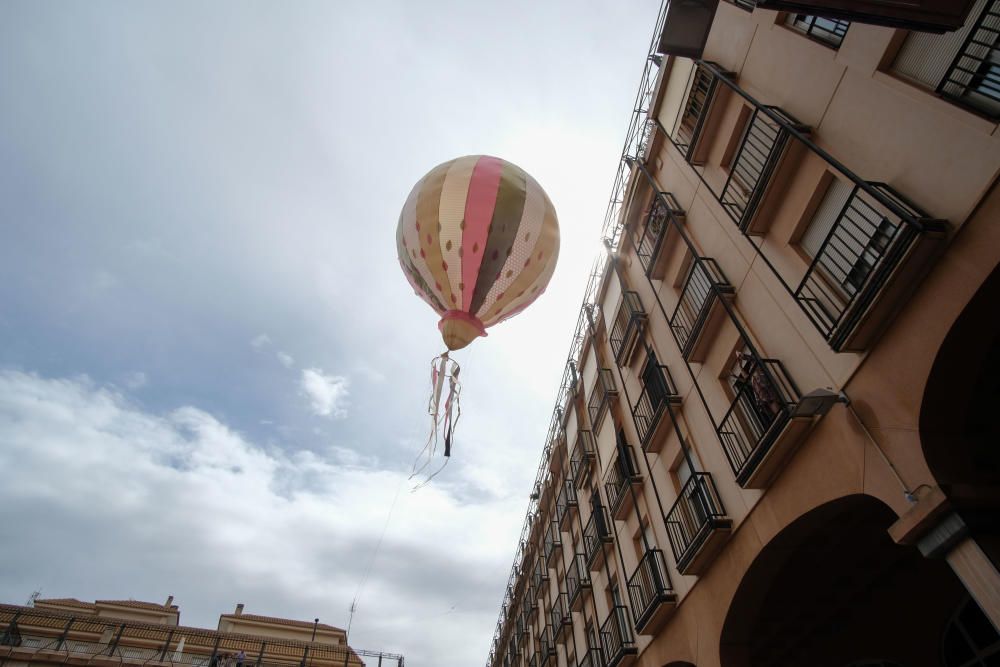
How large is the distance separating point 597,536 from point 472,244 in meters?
8.36

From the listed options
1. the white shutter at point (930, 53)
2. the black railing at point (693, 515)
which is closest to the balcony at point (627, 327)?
the black railing at point (693, 515)

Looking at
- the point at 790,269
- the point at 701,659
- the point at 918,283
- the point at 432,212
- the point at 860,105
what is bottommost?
the point at 701,659

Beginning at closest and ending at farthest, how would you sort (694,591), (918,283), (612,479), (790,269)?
(918,283) < (790,269) < (694,591) < (612,479)

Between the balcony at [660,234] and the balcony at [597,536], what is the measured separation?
6270 mm

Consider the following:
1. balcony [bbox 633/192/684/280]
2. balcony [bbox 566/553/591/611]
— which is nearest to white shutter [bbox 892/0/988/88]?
balcony [bbox 633/192/684/280]

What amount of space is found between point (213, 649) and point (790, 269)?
3128 cm

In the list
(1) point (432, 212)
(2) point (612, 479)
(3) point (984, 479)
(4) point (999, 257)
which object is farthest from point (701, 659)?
(1) point (432, 212)

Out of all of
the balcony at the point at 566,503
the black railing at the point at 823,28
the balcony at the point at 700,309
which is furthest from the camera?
the balcony at the point at 566,503

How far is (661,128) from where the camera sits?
11.1 m

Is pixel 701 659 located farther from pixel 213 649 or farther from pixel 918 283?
pixel 213 649

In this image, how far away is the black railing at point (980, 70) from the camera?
4262mm

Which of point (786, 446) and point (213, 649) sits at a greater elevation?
point (213, 649)

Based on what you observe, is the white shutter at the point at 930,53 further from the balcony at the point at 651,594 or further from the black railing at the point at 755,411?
the balcony at the point at 651,594

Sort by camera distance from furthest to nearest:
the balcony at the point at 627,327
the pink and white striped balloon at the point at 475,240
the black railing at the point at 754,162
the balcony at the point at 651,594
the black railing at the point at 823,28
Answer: the balcony at the point at 627,327 < the pink and white striped balloon at the point at 475,240 < the balcony at the point at 651,594 < the black railing at the point at 754,162 < the black railing at the point at 823,28
